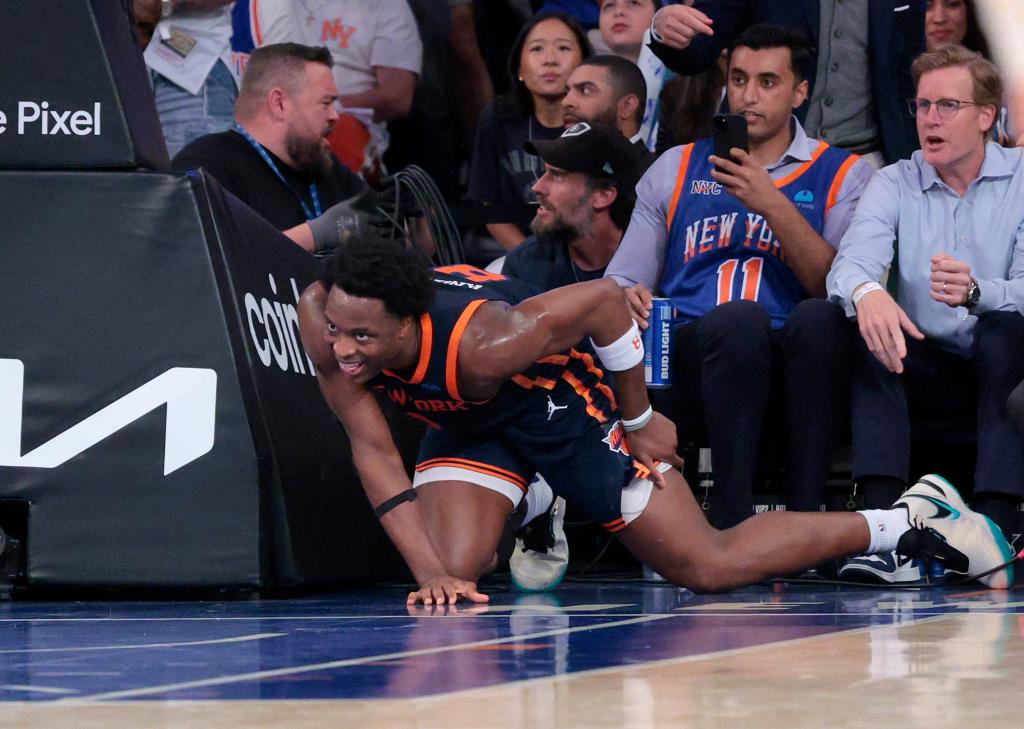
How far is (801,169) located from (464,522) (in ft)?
6.16

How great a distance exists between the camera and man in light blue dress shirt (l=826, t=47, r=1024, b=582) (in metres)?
4.97

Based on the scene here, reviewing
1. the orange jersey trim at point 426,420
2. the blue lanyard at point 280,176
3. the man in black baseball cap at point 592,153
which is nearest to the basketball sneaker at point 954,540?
the orange jersey trim at point 426,420

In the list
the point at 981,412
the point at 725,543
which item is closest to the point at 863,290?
the point at 981,412

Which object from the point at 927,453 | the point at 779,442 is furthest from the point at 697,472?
the point at 927,453

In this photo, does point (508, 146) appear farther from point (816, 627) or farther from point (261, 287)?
point (816, 627)

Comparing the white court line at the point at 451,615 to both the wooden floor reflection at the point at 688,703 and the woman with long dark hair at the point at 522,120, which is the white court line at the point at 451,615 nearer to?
the wooden floor reflection at the point at 688,703

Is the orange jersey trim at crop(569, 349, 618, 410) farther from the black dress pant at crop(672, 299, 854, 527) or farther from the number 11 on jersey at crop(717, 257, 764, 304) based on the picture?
the number 11 on jersey at crop(717, 257, 764, 304)

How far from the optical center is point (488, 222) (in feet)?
22.4

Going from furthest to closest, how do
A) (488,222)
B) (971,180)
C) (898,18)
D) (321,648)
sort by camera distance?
(488,222)
(898,18)
(971,180)
(321,648)

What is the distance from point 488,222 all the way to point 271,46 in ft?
3.86

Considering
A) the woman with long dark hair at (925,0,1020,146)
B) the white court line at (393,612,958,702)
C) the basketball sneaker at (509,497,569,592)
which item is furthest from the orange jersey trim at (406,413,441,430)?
the woman with long dark hair at (925,0,1020,146)

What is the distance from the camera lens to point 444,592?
414 cm

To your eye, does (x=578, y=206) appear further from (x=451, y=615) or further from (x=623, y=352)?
(x=451, y=615)

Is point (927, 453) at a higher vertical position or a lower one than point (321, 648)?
higher
